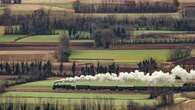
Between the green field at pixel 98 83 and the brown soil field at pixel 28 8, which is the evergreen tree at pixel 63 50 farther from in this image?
the brown soil field at pixel 28 8

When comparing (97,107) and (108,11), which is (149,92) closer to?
(97,107)

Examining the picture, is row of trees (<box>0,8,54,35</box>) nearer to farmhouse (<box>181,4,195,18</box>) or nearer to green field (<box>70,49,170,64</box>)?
green field (<box>70,49,170,64</box>)

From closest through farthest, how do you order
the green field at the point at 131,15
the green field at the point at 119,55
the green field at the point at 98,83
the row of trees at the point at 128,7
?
the green field at the point at 98,83 < the green field at the point at 119,55 < the green field at the point at 131,15 < the row of trees at the point at 128,7

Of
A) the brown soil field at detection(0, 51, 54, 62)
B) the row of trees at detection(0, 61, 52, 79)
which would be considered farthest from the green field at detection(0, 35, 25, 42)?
the row of trees at detection(0, 61, 52, 79)

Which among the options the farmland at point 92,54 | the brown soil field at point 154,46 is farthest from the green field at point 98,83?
the brown soil field at point 154,46

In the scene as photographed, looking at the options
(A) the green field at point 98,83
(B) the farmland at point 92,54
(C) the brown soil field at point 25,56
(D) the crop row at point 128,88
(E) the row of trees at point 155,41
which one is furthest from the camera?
(E) the row of trees at point 155,41

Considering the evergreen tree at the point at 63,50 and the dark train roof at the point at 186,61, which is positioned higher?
the evergreen tree at the point at 63,50
